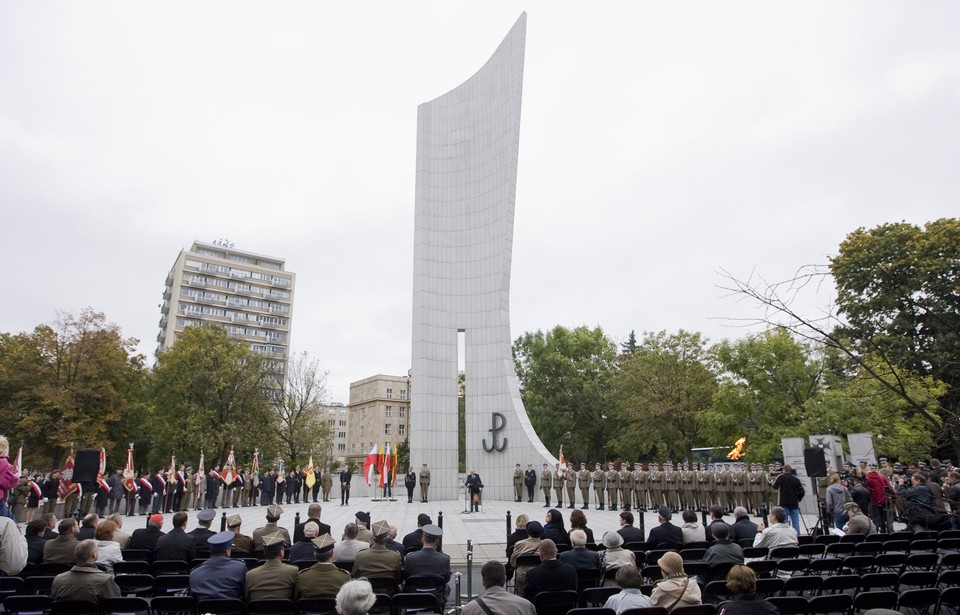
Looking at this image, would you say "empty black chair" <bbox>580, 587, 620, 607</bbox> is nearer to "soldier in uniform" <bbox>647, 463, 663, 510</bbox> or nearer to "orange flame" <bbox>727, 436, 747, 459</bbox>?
"soldier in uniform" <bbox>647, 463, 663, 510</bbox>

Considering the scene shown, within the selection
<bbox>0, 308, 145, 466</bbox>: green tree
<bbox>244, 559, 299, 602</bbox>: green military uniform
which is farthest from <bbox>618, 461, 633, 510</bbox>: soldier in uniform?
<bbox>0, 308, 145, 466</bbox>: green tree

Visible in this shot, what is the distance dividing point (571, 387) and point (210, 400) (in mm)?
28284

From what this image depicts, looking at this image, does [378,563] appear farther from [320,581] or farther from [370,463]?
[370,463]

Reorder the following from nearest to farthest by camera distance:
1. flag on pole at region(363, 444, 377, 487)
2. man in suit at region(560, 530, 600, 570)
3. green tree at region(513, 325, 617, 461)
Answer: man in suit at region(560, 530, 600, 570)
flag on pole at region(363, 444, 377, 487)
green tree at region(513, 325, 617, 461)

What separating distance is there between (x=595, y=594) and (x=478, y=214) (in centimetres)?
2757

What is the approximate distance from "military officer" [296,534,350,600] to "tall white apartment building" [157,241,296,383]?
75.0 m

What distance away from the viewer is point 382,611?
6.18m

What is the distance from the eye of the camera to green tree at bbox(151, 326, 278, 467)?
35750 mm

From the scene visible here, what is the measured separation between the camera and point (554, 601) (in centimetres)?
558

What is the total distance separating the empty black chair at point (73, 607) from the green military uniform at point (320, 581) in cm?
184

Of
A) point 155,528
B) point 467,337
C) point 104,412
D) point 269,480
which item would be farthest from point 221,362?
point 155,528

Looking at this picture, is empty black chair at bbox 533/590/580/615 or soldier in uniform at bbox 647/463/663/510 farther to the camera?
soldier in uniform at bbox 647/463/663/510

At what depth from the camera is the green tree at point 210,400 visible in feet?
117

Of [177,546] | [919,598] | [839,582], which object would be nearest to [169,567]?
[177,546]
